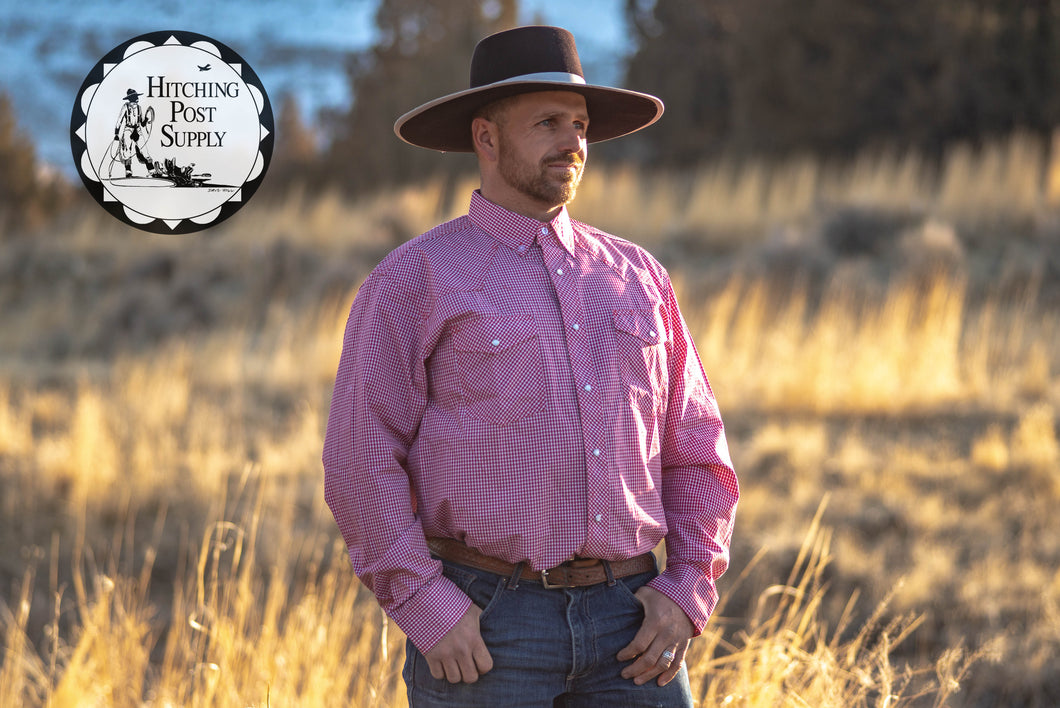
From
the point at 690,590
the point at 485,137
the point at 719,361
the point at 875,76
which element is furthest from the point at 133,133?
the point at 875,76

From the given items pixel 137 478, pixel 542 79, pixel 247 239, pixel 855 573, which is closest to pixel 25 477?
pixel 137 478

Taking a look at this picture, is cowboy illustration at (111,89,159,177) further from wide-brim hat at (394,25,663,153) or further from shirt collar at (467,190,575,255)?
shirt collar at (467,190,575,255)

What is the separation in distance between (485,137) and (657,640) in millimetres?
1173

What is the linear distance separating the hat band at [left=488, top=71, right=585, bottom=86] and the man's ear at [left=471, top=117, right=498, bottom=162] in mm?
124

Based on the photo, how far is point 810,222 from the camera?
1331 centimetres

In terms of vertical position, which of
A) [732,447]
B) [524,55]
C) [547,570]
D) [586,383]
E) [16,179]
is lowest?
[732,447]

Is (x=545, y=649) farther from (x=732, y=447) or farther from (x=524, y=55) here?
(x=732, y=447)

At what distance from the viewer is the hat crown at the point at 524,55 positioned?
2.23 meters

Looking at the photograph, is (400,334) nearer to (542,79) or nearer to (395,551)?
(395,551)

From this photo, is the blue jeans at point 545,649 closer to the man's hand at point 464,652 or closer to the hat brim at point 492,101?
the man's hand at point 464,652

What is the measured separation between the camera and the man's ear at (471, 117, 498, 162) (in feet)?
7.62

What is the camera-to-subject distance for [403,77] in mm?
21734

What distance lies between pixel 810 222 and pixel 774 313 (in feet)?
10.2

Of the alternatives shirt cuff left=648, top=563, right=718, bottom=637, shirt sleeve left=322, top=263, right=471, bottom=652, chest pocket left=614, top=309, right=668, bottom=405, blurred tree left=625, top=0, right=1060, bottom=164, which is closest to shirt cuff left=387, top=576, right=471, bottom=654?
shirt sleeve left=322, top=263, right=471, bottom=652
